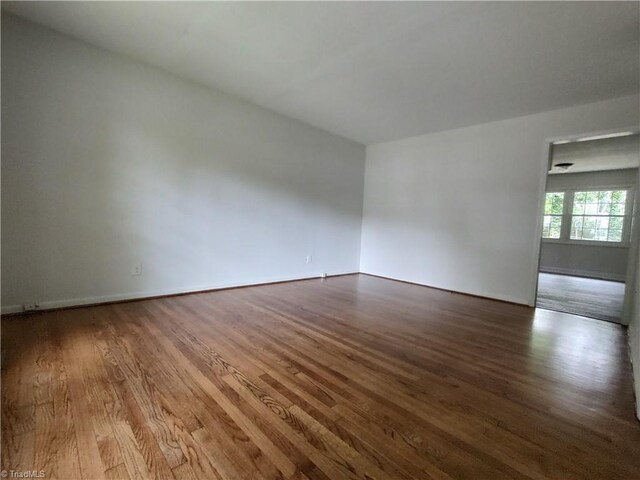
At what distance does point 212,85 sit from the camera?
3.58 metres

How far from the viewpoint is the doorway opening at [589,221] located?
193 inches

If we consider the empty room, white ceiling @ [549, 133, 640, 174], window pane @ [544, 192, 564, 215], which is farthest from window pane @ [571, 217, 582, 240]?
the empty room

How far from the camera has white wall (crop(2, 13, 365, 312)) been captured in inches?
102

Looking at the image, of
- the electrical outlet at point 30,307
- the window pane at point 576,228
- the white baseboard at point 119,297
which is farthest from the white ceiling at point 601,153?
the electrical outlet at point 30,307

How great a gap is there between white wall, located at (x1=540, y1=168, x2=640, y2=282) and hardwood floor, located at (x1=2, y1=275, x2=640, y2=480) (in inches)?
210

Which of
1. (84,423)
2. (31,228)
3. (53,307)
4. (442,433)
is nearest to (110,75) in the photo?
(31,228)

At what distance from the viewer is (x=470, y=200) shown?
434cm

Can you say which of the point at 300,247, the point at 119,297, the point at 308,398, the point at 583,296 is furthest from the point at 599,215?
the point at 119,297

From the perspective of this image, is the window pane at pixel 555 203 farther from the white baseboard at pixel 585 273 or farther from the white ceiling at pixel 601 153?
the white baseboard at pixel 585 273

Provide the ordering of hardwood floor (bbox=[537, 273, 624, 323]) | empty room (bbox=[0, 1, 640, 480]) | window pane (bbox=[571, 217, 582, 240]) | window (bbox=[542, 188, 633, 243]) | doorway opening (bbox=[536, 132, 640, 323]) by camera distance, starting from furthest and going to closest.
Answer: window pane (bbox=[571, 217, 582, 240]) < window (bbox=[542, 188, 633, 243]) < doorway opening (bbox=[536, 132, 640, 323]) < hardwood floor (bbox=[537, 273, 624, 323]) < empty room (bbox=[0, 1, 640, 480])

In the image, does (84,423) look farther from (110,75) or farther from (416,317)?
(110,75)

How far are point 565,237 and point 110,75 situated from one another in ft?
31.7

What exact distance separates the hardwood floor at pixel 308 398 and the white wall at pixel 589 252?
5.34 meters

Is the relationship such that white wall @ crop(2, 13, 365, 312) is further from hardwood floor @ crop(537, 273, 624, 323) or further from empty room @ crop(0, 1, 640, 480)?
hardwood floor @ crop(537, 273, 624, 323)
